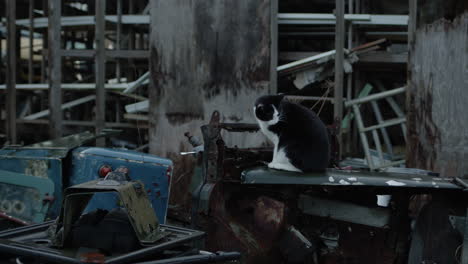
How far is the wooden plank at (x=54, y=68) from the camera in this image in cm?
682

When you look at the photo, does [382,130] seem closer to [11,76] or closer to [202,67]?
[202,67]

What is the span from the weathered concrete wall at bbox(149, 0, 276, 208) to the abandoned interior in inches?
0.7

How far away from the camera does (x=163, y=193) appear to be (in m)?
4.54

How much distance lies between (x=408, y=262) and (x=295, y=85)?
3.96 metres

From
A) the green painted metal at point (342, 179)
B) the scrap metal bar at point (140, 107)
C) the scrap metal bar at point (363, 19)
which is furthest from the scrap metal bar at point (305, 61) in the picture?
the green painted metal at point (342, 179)

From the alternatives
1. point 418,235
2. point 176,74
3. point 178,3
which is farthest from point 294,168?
point 178,3

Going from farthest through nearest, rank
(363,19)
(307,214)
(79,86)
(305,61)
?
(79,86), (363,19), (305,61), (307,214)

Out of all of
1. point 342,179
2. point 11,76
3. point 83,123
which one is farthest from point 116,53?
point 342,179

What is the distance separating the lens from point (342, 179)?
323cm

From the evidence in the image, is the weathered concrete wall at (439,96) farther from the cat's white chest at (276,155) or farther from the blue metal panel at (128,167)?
the blue metal panel at (128,167)

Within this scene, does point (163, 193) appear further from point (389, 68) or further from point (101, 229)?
point (389, 68)

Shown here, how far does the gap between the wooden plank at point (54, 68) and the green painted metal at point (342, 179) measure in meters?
4.14

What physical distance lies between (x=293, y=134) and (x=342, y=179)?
944mm

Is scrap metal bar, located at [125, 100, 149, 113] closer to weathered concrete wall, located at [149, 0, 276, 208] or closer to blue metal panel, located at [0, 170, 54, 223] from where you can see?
weathered concrete wall, located at [149, 0, 276, 208]
